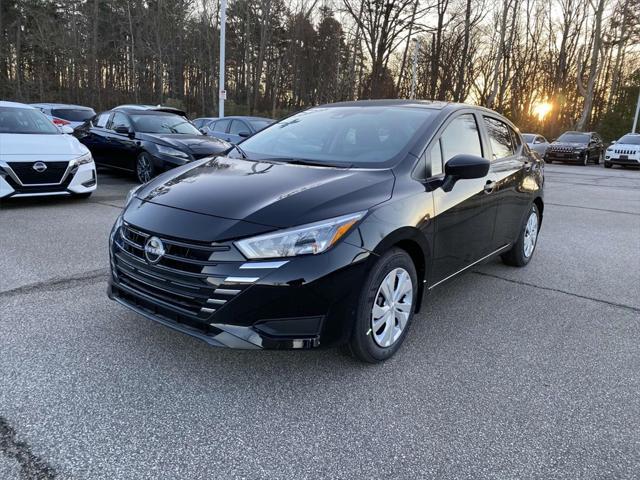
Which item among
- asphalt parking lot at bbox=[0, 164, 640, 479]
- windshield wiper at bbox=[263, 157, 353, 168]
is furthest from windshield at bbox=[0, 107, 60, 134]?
windshield wiper at bbox=[263, 157, 353, 168]

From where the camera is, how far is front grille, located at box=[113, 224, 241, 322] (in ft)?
8.16

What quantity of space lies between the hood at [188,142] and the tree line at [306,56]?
51.0 ft

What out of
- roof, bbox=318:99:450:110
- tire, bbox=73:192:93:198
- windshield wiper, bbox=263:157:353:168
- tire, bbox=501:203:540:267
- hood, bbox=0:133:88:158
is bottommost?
tire, bbox=73:192:93:198

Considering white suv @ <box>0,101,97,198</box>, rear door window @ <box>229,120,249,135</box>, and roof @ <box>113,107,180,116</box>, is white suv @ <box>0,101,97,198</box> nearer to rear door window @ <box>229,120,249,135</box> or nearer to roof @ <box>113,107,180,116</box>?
roof @ <box>113,107,180,116</box>

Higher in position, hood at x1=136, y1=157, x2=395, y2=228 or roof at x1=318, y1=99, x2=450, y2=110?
roof at x1=318, y1=99, x2=450, y2=110

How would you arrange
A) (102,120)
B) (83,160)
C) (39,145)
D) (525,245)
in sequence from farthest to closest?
(102,120) → (83,160) → (39,145) → (525,245)

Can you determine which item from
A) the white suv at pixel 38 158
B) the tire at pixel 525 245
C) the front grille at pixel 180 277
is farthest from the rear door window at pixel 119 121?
the front grille at pixel 180 277

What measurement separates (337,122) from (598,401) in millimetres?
2604

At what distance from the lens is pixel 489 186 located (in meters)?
4.01

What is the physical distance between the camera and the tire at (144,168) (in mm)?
9414

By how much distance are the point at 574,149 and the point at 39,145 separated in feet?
75.2

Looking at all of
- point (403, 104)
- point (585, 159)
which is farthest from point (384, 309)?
point (585, 159)

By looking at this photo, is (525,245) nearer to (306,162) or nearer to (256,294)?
(306,162)

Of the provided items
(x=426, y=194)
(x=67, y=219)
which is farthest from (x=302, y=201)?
(x=67, y=219)
